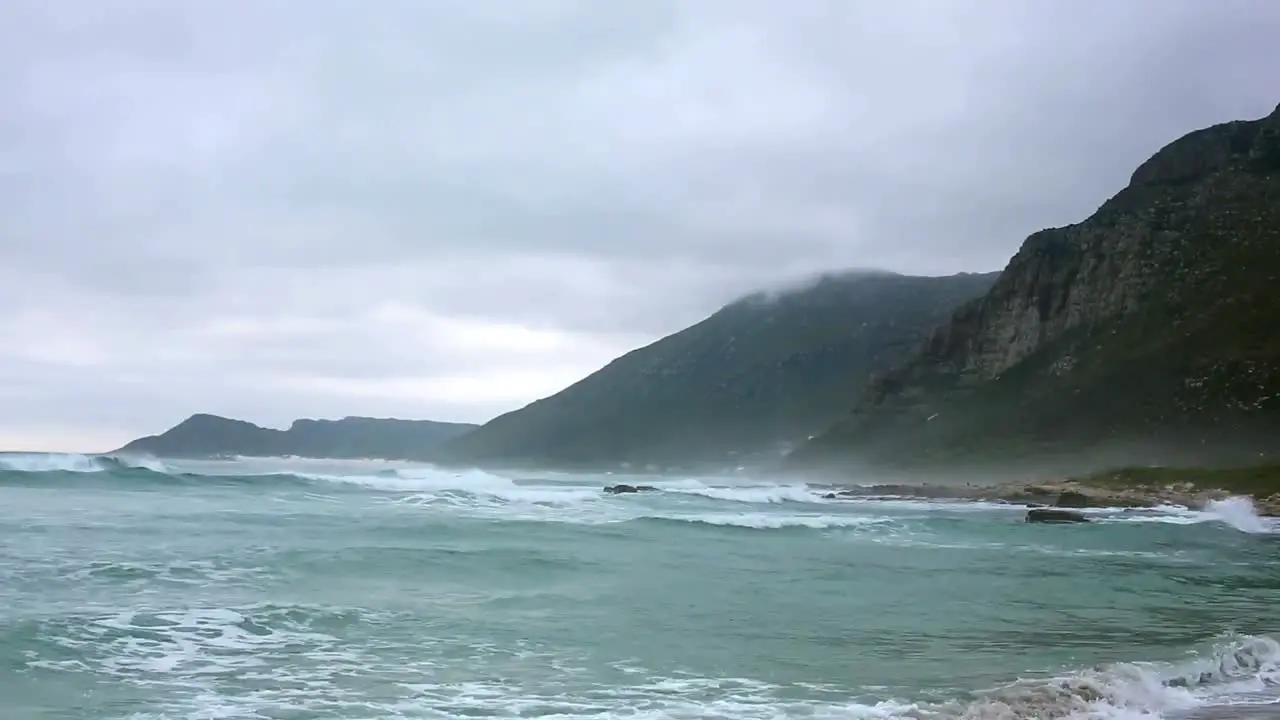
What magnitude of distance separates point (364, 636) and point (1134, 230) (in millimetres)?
102251

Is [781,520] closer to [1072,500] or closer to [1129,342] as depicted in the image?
[1072,500]

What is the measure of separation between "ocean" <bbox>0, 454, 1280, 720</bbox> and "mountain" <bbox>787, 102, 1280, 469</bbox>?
2049 inches

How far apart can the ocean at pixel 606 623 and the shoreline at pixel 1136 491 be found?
19305 mm

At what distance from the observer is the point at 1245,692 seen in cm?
1094

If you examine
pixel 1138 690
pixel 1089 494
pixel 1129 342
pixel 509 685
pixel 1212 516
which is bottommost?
pixel 509 685

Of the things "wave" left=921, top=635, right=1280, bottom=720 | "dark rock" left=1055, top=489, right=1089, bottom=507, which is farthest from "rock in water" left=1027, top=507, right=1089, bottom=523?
"wave" left=921, top=635, right=1280, bottom=720

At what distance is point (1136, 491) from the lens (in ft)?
184

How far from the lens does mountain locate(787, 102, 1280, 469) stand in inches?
3054

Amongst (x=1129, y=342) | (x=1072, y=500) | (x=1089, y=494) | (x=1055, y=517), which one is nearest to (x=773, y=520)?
(x=1055, y=517)

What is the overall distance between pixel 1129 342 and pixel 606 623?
→ 87736 mm

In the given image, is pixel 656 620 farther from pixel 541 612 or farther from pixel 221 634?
pixel 221 634

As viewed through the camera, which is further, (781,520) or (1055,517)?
(781,520)

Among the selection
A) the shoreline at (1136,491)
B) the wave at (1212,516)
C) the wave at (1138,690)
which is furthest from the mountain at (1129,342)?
the wave at (1138,690)

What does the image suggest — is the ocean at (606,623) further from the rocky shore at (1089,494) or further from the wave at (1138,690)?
the rocky shore at (1089,494)
